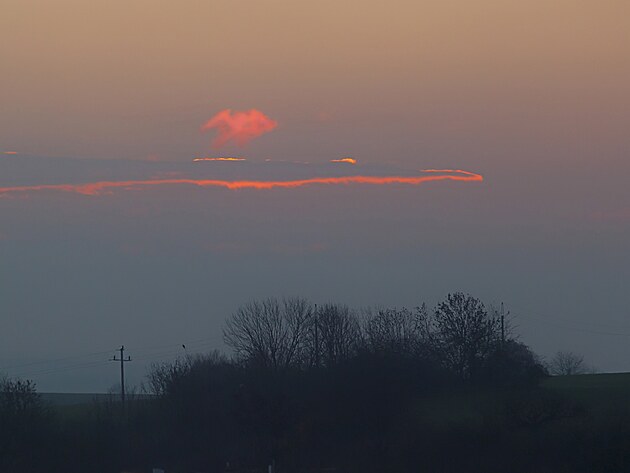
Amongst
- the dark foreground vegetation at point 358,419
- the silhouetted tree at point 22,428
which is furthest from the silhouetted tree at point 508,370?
the silhouetted tree at point 22,428

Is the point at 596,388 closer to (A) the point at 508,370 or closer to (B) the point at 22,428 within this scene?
(A) the point at 508,370

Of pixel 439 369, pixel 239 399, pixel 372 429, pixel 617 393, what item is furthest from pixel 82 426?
pixel 617 393

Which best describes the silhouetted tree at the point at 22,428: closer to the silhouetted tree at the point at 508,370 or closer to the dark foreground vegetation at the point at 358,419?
the dark foreground vegetation at the point at 358,419

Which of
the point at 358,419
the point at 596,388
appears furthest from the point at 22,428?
the point at 596,388

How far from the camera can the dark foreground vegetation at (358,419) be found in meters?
54.1

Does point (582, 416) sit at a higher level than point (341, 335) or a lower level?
lower

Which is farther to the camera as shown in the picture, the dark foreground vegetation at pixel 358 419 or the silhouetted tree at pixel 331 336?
the silhouetted tree at pixel 331 336

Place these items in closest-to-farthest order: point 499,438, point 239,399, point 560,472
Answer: point 560,472
point 499,438
point 239,399

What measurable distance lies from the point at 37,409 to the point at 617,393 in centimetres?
3581

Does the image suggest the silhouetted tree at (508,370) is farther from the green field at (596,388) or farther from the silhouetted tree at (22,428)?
the silhouetted tree at (22,428)

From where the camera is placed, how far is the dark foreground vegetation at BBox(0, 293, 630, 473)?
54.1m

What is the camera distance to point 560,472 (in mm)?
50062

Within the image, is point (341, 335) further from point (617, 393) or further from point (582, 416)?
point (582, 416)

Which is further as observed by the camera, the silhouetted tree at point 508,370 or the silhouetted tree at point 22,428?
the silhouetted tree at point 508,370
